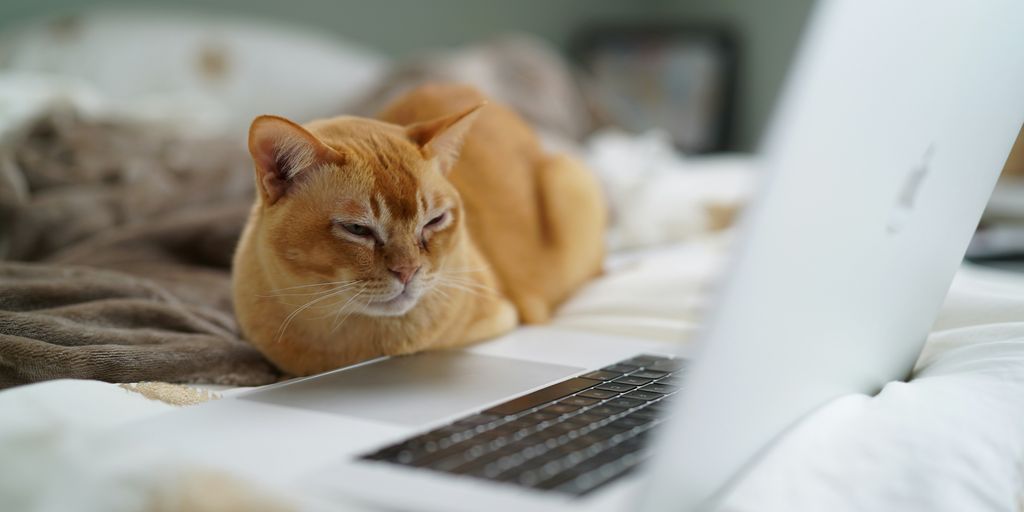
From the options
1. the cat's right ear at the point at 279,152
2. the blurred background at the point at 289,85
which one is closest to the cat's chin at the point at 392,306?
the cat's right ear at the point at 279,152

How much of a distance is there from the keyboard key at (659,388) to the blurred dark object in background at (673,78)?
2.94m

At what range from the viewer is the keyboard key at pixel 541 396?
73 centimetres

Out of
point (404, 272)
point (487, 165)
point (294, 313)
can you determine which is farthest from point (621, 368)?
point (487, 165)

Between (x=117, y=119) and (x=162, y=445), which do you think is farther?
(x=117, y=119)

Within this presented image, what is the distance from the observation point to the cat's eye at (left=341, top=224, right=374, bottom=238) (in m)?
0.89

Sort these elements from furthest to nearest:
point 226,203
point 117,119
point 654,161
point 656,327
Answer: point 654,161, point 117,119, point 226,203, point 656,327

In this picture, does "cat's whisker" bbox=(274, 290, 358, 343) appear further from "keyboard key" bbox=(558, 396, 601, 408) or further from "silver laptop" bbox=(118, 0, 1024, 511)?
"keyboard key" bbox=(558, 396, 601, 408)

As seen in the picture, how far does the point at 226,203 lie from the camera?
1591 mm

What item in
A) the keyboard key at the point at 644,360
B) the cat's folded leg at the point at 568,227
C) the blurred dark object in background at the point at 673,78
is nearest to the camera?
the keyboard key at the point at 644,360

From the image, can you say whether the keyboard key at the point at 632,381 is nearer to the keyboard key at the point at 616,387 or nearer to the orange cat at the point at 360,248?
the keyboard key at the point at 616,387

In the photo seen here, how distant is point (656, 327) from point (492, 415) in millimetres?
511

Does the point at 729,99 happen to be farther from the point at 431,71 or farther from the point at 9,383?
the point at 9,383

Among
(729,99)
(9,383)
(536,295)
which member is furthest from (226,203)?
(729,99)

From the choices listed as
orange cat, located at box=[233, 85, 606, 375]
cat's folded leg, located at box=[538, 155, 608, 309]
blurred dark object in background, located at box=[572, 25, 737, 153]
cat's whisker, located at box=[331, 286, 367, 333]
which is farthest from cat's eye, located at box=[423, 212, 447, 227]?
blurred dark object in background, located at box=[572, 25, 737, 153]
